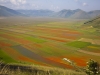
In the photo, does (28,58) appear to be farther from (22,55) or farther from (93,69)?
(93,69)

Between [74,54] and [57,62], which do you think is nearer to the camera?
[57,62]

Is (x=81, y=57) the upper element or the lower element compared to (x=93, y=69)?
lower

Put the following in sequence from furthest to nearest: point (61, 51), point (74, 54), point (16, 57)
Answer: point (61, 51) < point (74, 54) < point (16, 57)

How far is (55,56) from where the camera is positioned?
43.3 m

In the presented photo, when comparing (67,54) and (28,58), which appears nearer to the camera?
(28,58)

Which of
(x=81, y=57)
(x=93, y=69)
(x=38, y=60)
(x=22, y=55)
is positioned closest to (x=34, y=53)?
(x=22, y=55)

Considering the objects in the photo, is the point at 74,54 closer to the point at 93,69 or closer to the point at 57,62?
the point at 57,62

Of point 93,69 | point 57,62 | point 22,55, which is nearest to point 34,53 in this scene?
point 22,55

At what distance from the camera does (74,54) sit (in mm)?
45656

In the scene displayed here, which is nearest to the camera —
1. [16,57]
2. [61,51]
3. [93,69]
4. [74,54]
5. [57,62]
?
[93,69]

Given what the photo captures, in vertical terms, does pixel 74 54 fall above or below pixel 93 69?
below

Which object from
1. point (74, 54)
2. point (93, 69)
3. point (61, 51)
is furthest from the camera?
point (61, 51)

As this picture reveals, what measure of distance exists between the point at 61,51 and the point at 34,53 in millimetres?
8041

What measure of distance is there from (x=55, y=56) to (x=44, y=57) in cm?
290
